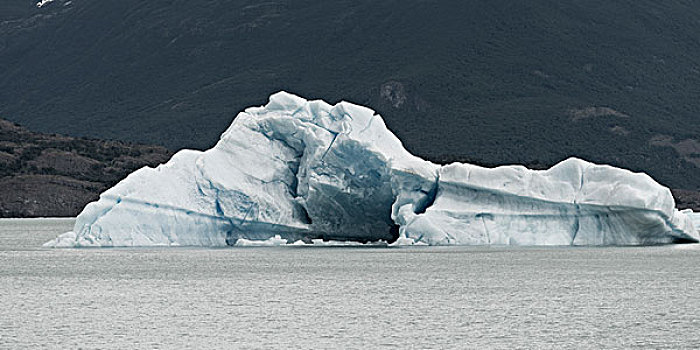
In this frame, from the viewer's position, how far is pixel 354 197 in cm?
4000

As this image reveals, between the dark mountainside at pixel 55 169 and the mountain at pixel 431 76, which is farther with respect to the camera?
the mountain at pixel 431 76

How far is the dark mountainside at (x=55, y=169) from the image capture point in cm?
10269

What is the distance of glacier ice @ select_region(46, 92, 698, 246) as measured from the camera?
1510 inches

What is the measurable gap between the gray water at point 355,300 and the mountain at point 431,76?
2769 inches

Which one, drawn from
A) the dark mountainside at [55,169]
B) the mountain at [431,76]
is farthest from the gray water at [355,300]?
the mountain at [431,76]

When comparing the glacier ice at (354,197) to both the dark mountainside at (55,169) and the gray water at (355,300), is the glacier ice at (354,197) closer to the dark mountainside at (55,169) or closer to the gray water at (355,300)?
the gray water at (355,300)

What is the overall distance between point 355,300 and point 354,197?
36.5 ft

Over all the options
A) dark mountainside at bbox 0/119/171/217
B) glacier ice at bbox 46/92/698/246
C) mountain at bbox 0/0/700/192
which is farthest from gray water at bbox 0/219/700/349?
mountain at bbox 0/0/700/192

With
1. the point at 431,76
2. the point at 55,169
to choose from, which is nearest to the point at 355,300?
the point at 55,169

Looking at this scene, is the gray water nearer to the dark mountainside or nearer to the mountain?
the dark mountainside

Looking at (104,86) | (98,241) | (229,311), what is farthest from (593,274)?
(104,86)

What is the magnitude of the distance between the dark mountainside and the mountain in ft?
72.5

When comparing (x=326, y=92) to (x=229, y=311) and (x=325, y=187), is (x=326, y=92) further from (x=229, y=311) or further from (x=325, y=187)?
(x=229, y=311)

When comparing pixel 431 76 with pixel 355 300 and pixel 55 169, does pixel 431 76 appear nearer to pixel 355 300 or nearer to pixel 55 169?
pixel 55 169
